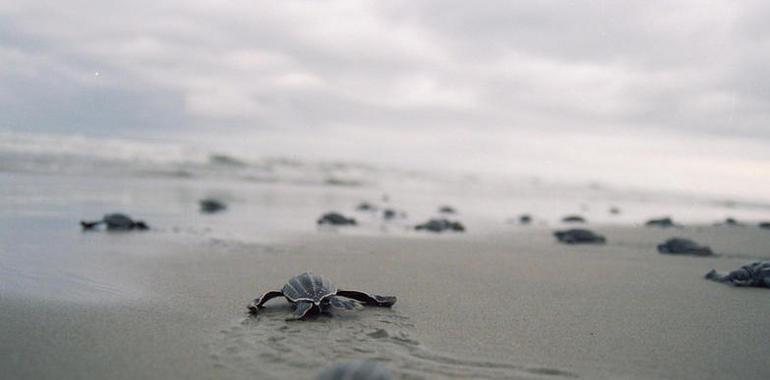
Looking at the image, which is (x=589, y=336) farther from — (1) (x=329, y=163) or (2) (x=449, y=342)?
(1) (x=329, y=163)

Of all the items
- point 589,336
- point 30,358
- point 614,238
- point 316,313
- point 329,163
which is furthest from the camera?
point 329,163

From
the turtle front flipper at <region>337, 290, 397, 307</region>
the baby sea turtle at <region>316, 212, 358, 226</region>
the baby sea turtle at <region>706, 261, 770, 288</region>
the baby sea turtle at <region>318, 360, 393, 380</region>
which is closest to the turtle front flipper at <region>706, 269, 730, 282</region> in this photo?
the baby sea turtle at <region>706, 261, 770, 288</region>

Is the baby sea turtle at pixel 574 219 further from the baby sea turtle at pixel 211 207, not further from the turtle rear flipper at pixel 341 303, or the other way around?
the turtle rear flipper at pixel 341 303

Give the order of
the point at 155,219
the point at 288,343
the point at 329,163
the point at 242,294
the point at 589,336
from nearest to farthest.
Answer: the point at 288,343 < the point at 589,336 < the point at 242,294 < the point at 155,219 < the point at 329,163

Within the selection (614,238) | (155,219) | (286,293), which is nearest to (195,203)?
(155,219)

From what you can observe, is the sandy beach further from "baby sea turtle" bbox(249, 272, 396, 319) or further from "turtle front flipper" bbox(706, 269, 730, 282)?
"turtle front flipper" bbox(706, 269, 730, 282)

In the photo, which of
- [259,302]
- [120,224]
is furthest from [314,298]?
[120,224]


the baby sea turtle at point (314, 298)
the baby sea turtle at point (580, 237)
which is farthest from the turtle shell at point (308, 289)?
the baby sea turtle at point (580, 237)
